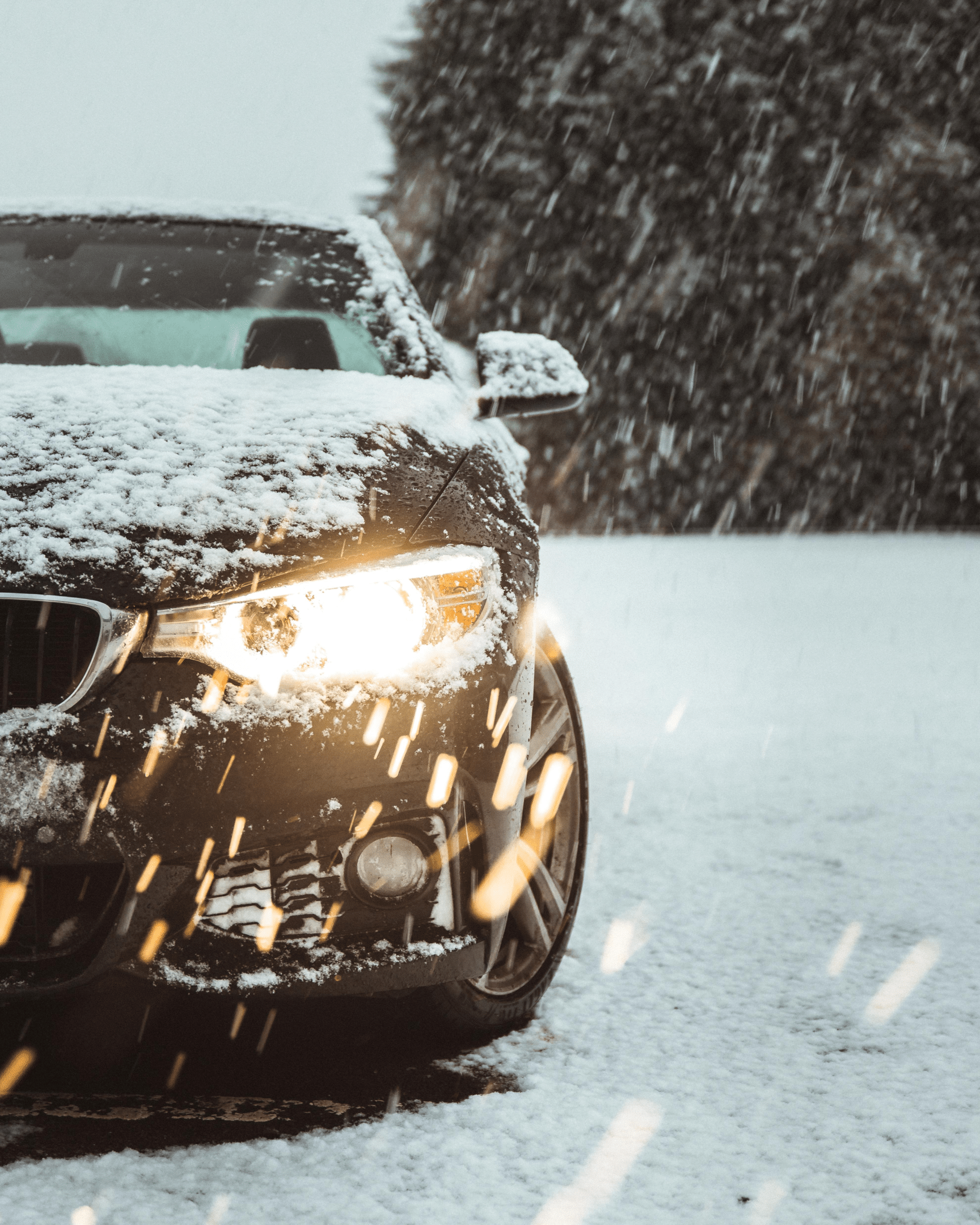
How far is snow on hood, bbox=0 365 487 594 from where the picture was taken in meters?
1.98

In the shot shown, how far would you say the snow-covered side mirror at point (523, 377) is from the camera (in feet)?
9.33

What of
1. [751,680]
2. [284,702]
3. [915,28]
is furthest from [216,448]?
[915,28]

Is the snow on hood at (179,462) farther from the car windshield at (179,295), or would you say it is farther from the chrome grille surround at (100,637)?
the car windshield at (179,295)

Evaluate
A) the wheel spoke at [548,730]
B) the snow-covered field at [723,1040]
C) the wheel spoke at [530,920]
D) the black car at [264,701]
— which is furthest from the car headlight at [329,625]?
the snow-covered field at [723,1040]

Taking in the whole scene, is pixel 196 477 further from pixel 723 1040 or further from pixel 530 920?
pixel 723 1040

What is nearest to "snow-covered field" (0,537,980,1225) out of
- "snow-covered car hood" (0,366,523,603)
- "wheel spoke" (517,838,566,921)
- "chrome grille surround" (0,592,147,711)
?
"wheel spoke" (517,838,566,921)

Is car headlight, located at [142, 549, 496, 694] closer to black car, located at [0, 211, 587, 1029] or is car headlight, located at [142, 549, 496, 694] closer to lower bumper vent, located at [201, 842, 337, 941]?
black car, located at [0, 211, 587, 1029]

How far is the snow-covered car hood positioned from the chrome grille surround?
2 cm

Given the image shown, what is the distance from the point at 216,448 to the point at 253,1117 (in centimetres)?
111

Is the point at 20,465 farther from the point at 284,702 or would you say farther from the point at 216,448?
the point at 284,702

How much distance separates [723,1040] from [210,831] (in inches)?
45.6

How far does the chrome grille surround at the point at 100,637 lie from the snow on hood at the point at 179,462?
4 cm

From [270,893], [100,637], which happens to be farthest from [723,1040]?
[100,637]

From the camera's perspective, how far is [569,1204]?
186cm
